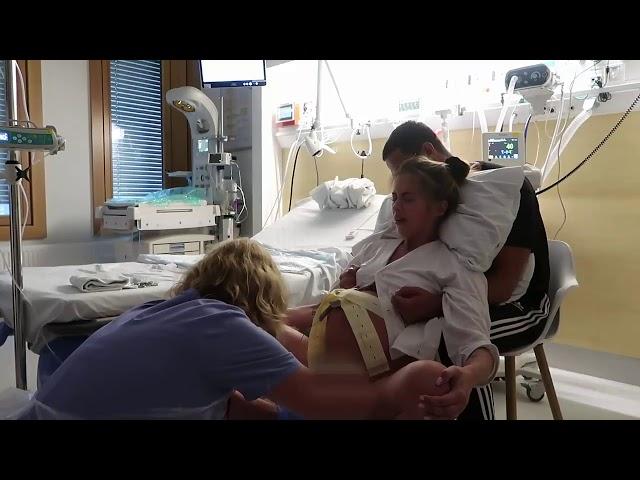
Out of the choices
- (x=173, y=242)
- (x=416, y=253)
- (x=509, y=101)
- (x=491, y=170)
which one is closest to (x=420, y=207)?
Result: (x=416, y=253)

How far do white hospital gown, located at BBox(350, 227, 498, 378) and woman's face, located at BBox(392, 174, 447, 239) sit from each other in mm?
54

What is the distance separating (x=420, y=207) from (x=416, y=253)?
0.40 feet

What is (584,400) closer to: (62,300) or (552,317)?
(552,317)

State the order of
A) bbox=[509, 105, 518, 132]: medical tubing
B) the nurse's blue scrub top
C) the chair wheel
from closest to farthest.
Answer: the nurse's blue scrub top < the chair wheel < bbox=[509, 105, 518, 132]: medical tubing

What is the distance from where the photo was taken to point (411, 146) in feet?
5.00

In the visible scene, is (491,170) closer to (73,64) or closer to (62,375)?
(62,375)

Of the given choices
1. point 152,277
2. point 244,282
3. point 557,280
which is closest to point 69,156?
point 152,277

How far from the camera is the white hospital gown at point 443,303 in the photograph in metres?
1.18

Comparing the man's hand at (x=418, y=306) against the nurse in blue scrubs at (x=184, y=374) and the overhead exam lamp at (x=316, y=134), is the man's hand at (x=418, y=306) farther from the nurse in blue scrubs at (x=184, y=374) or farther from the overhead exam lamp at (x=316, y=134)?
the overhead exam lamp at (x=316, y=134)

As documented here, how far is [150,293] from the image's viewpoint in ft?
5.51

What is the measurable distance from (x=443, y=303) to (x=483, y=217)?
0.26 metres

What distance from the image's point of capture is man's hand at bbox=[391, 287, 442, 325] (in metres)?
1.26

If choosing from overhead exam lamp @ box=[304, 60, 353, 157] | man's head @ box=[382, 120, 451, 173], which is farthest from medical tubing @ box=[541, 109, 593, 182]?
overhead exam lamp @ box=[304, 60, 353, 157]

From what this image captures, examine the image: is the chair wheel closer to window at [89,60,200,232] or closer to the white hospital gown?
the white hospital gown
